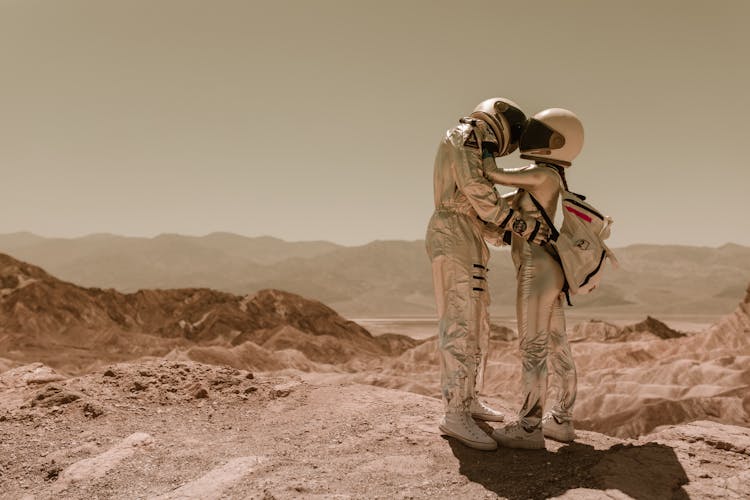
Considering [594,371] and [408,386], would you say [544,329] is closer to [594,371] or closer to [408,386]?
[408,386]

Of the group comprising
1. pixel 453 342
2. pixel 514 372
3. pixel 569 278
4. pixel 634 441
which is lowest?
pixel 514 372

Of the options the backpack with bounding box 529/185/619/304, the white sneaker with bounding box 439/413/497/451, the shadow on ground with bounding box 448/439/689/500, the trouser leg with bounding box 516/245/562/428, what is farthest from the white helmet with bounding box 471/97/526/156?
the shadow on ground with bounding box 448/439/689/500

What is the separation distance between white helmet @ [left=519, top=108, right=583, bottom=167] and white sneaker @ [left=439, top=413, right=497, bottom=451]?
107 inches

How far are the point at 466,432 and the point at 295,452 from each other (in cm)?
172

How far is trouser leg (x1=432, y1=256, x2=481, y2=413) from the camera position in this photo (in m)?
6.14

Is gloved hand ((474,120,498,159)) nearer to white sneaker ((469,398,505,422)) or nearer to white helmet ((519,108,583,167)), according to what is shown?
white helmet ((519,108,583,167))

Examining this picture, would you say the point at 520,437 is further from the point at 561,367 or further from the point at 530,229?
the point at 530,229

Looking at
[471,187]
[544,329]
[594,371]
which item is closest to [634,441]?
[544,329]

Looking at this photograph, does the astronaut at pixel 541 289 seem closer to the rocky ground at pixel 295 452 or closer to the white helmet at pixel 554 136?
the white helmet at pixel 554 136

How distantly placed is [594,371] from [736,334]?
33.4 ft

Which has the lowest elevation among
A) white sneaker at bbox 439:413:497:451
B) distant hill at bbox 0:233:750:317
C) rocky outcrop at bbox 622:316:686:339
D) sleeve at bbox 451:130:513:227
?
distant hill at bbox 0:233:750:317

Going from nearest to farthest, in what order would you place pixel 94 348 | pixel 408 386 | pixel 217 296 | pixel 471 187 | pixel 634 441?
pixel 471 187
pixel 634 441
pixel 408 386
pixel 94 348
pixel 217 296

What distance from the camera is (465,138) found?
20.3ft

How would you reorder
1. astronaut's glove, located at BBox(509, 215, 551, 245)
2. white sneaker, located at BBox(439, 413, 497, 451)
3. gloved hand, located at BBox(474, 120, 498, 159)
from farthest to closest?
gloved hand, located at BBox(474, 120, 498, 159) → astronaut's glove, located at BBox(509, 215, 551, 245) → white sneaker, located at BBox(439, 413, 497, 451)
